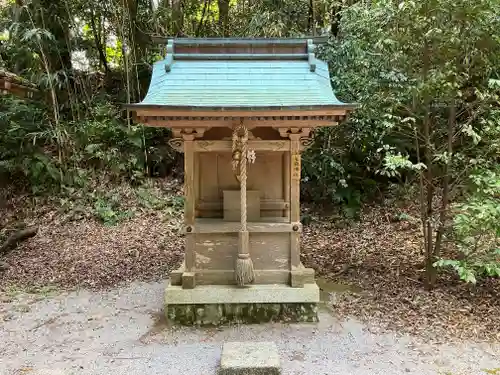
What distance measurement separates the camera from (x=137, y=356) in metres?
3.43

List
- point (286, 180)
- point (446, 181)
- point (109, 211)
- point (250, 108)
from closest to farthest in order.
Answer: point (250, 108) → point (286, 180) → point (446, 181) → point (109, 211)

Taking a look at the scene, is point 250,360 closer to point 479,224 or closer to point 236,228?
point 236,228

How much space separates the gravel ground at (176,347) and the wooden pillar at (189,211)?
1.56ft

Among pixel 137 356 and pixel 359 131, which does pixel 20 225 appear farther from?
pixel 359 131

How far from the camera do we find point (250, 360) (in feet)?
9.89

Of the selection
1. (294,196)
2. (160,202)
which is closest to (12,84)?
(160,202)

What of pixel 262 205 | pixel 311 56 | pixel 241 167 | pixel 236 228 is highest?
pixel 311 56

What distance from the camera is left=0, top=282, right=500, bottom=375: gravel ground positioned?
3229 mm

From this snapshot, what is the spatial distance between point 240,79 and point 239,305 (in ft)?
6.98

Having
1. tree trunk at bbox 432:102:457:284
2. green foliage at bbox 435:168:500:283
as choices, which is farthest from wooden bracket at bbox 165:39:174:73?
green foliage at bbox 435:168:500:283

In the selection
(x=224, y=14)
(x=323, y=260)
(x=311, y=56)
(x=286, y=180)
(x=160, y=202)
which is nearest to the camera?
(x=311, y=56)

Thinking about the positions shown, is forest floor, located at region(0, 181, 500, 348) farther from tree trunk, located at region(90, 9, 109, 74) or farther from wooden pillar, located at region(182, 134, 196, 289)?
tree trunk, located at region(90, 9, 109, 74)

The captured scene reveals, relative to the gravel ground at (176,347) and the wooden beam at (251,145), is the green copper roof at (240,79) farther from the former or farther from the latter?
the gravel ground at (176,347)

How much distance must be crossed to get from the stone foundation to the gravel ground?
0.29ft
